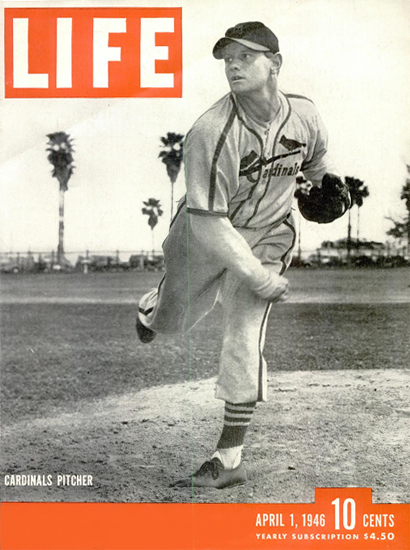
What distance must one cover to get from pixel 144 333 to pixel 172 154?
990mm

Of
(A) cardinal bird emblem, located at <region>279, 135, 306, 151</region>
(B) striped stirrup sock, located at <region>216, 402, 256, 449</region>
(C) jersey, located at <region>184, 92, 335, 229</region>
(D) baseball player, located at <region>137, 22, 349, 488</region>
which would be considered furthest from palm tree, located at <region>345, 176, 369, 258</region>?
(B) striped stirrup sock, located at <region>216, 402, 256, 449</region>

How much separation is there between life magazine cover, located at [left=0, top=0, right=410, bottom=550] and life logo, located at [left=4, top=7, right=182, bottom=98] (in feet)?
0.03

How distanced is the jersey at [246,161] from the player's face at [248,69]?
9 centimetres

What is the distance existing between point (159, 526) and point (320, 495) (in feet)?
2.74

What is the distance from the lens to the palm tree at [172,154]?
428cm

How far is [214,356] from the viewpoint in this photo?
430 centimetres

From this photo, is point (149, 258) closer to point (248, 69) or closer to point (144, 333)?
point (144, 333)

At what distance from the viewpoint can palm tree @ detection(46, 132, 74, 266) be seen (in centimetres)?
445

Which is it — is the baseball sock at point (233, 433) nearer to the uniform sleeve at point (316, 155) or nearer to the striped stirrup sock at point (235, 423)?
the striped stirrup sock at point (235, 423)

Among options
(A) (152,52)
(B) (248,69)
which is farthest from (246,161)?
(A) (152,52)

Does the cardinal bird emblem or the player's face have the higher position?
the player's face

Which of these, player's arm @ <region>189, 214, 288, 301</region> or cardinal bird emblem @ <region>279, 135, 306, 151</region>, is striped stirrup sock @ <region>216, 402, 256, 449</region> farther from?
cardinal bird emblem @ <region>279, 135, 306, 151</region>

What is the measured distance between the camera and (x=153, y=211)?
14.4ft

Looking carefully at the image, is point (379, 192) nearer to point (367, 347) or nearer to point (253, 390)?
point (367, 347)
